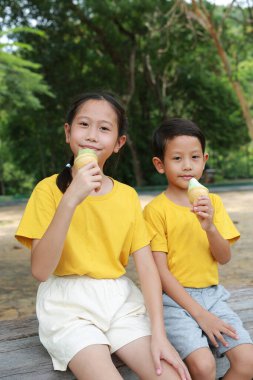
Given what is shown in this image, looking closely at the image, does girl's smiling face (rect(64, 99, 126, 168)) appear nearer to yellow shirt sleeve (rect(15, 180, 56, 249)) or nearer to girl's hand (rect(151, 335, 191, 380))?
yellow shirt sleeve (rect(15, 180, 56, 249))

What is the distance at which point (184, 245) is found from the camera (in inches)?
86.0

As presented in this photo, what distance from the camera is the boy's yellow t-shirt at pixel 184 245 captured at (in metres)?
2.17

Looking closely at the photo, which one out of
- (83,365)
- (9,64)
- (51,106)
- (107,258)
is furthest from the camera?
(51,106)

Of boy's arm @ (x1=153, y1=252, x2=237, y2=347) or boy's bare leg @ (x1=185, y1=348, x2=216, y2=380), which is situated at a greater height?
boy's arm @ (x1=153, y1=252, x2=237, y2=347)

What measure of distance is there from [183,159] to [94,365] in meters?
1.03

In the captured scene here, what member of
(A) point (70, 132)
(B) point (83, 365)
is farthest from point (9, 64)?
(B) point (83, 365)

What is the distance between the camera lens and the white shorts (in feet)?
5.75

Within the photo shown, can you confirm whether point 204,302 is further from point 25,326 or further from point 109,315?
point 25,326

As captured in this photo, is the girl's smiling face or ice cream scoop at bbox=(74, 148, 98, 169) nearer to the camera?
ice cream scoop at bbox=(74, 148, 98, 169)

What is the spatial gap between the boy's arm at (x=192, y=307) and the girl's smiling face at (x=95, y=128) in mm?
576

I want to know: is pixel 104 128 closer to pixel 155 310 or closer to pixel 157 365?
pixel 155 310

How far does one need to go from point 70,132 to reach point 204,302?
989 mm

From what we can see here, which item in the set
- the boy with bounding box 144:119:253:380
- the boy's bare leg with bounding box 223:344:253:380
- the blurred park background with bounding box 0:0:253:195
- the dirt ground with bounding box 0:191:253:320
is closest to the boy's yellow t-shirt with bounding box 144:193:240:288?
the boy with bounding box 144:119:253:380

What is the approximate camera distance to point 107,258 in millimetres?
1963
